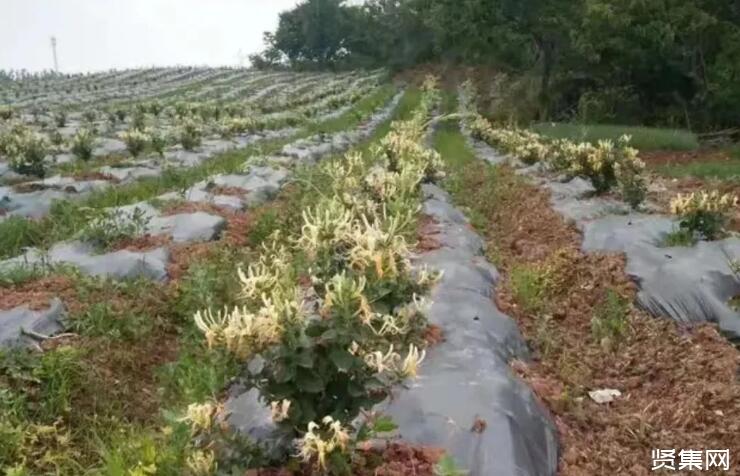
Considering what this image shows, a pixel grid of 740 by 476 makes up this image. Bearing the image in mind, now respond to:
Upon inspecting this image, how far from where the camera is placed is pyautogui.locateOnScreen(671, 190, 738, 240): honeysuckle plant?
20.3 ft

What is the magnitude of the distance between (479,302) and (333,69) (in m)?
41.5

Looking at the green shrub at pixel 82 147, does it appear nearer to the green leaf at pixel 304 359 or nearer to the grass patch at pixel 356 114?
the grass patch at pixel 356 114

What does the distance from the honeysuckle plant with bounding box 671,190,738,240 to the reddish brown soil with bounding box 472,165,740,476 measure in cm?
62

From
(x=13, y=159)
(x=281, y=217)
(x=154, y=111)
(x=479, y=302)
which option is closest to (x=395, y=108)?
(x=154, y=111)

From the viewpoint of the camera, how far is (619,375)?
470 cm

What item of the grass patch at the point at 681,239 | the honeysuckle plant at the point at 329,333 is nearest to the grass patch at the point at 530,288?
the grass patch at the point at 681,239

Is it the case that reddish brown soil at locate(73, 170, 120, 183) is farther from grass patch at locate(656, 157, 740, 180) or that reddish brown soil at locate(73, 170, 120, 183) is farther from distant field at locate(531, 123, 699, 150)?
distant field at locate(531, 123, 699, 150)

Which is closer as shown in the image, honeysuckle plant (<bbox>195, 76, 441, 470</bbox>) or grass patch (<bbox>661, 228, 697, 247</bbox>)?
honeysuckle plant (<bbox>195, 76, 441, 470</bbox>)

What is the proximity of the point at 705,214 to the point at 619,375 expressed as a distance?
6.88 ft

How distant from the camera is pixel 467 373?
400 centimetres

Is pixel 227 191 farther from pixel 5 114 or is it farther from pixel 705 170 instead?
pixel 5 114

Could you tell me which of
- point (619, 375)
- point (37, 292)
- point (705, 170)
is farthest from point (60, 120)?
point (619, 375)

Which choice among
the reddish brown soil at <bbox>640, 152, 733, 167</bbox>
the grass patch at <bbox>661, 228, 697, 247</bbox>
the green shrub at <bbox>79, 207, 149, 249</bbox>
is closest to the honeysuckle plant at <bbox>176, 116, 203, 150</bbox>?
the green shrub at <bbox>79, 207, 149, 249</bbox>

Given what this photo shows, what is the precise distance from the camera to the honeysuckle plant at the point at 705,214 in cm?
618
